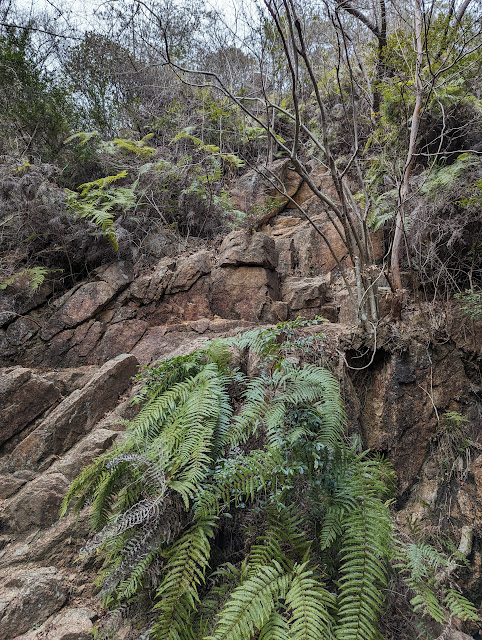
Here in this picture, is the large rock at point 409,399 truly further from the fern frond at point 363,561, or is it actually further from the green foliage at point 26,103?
the green foliage at point 26,103

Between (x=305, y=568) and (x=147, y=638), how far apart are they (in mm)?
949

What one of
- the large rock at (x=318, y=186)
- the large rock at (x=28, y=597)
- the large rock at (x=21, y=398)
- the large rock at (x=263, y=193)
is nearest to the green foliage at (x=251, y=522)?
the large rock at (x=28, y=597)

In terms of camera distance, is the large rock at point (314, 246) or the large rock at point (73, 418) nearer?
the large rock at point (73, 418)

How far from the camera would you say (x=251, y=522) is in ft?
8.41

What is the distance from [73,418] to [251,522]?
78.6 inches

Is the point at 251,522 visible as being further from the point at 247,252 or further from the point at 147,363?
the point at 247,252

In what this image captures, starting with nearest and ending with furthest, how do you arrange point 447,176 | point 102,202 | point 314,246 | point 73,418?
point 73,418 → point 447,176 → point 102,202 → point 314,246

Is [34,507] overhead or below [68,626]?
overhead

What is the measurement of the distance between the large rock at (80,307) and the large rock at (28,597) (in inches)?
110

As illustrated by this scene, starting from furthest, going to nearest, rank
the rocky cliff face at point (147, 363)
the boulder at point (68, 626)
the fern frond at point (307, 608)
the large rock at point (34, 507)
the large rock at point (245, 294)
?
the large rock at point (245, 294), the large rock at point (34, 507), the rocky cliff face at point (147, 363), the boulder at point (68, 626), the fern frond at point (307, 608)

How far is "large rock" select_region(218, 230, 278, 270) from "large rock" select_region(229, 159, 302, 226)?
66.3 inches

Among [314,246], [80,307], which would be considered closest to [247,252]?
[314,246]

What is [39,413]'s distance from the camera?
3.74 metres

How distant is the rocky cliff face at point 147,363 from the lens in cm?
276
